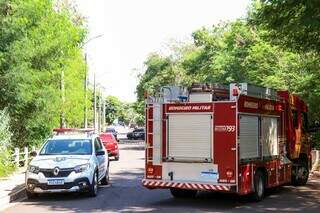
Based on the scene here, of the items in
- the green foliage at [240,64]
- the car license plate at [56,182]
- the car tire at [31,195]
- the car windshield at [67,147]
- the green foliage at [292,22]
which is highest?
the green foliage at [240,64]

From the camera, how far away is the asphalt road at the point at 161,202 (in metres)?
14.6

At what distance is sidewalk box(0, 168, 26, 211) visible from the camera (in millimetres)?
15941

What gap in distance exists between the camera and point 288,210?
48.1 feet

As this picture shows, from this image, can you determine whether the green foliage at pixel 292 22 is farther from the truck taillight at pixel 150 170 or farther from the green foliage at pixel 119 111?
the green foliage at pixel 119 111

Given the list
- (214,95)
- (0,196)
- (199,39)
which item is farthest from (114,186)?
(199,39)

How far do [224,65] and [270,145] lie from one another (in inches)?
1313

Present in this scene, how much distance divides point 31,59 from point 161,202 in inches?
519

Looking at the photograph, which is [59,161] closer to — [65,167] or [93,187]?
[65,167]

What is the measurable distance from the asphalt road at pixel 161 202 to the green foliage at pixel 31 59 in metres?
7.84

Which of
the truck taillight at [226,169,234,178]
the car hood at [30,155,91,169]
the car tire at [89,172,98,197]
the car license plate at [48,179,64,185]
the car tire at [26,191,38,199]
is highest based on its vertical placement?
the car hood at [30,155,91,169]

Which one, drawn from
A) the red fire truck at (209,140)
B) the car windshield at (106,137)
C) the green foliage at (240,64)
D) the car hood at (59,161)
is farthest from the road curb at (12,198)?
the car windshield at (106,137)

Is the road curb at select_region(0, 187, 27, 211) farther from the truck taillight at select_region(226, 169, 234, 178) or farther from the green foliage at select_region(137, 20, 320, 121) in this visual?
the truck taillight at select_region(226, 169, 234, 178)

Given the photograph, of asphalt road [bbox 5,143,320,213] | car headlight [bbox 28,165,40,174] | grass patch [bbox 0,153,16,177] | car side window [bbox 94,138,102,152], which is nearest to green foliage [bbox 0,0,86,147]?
grass patch [bbox 0,153,16,177]

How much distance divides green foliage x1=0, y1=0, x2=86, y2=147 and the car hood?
8.32m
